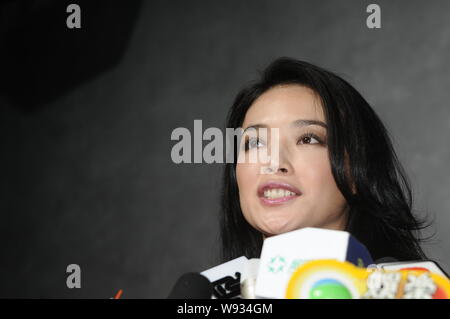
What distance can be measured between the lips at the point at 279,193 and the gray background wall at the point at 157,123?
3.86ft

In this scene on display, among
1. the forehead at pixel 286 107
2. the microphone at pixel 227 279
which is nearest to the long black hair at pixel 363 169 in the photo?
the forehead at pixel 286 107

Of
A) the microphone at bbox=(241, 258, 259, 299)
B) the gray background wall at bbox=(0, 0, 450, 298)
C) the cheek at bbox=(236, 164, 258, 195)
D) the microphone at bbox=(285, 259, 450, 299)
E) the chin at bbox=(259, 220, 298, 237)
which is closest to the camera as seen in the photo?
the microphone at bbox=(285, 259, 450, 299)

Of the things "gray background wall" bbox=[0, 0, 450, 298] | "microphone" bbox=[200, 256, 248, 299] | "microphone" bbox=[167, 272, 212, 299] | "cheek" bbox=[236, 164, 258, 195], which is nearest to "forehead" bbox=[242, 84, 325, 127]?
"cheek" bbox=[236, 164, 258, 195]

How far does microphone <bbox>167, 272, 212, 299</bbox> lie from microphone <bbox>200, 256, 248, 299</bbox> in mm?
44

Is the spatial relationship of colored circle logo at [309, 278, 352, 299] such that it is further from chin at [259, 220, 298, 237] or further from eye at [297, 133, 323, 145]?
eye at [297, 133, 323, 145]

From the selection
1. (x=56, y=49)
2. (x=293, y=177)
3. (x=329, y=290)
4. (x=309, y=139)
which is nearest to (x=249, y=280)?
(x=329, y=290)

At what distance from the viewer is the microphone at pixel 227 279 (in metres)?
0.98

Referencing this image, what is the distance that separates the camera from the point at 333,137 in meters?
1.21

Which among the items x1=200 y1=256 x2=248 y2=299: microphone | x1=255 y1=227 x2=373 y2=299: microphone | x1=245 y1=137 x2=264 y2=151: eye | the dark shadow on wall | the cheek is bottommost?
x1=200 y1=256 x2=248 y2=299: microphone

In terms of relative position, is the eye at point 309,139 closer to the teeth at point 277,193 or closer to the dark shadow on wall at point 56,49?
the teeth at point 277,193

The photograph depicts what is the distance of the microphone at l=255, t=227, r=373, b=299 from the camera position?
809mm
